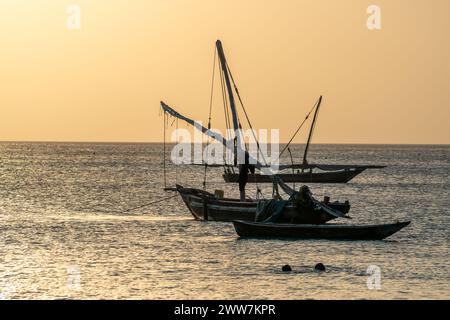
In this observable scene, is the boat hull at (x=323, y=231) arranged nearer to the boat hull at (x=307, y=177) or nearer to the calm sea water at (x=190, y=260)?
the calm sea water at (x=190, y=260)

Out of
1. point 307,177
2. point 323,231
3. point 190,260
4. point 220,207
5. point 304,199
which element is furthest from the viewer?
point 307,177

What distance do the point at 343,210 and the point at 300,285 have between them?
24.4 m

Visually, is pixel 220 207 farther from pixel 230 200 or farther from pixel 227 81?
pixel 227 81

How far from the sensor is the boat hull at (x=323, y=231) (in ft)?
164

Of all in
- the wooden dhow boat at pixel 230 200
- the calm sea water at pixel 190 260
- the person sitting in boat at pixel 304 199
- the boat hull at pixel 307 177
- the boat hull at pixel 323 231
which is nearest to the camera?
the calm sea water at pixel 190 260

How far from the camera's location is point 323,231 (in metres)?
50.1

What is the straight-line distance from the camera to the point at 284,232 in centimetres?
5019

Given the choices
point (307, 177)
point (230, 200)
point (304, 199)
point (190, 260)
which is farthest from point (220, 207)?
point (307, 177)

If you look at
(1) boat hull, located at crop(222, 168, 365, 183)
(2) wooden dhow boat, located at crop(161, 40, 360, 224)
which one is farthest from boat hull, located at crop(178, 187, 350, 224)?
(1) boat hull, located at crop(222, 168, 365, 183)

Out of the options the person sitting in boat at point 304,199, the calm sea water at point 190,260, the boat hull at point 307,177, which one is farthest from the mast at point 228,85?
the boat hull at point 307,177

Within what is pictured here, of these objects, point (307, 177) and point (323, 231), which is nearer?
point (323, 231)

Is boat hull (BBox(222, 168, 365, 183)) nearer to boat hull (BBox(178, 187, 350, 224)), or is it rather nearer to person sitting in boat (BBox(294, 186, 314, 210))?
boat hull (BBox(178, 187, 350, 224))
